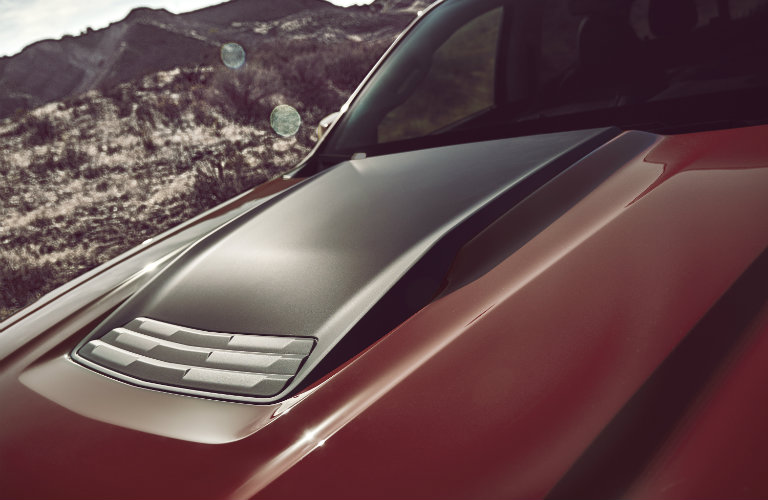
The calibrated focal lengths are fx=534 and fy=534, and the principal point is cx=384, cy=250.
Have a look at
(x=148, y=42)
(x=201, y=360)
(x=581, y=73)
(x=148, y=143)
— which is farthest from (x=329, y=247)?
(x=148, y=42)

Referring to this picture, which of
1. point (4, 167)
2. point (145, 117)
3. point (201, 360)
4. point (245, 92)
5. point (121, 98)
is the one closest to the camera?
point (201, 360)

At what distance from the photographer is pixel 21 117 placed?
35.8 ft

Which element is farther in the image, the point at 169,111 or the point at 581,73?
the point at 169,111

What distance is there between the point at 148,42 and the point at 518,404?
43.7m

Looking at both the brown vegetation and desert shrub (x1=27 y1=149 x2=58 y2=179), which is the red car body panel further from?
desert shrub (x1=27 y1=149 x2=58 y2=179)

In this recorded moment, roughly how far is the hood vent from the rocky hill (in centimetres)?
3227

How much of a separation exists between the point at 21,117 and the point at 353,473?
13030 millimetres

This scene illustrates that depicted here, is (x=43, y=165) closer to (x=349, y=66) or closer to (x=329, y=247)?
(x=349, y=66)

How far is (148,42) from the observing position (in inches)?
1496

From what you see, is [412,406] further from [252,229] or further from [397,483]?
[252,229]

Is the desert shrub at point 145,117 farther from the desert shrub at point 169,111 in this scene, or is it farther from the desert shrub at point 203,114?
the desert shrub at point 203,114

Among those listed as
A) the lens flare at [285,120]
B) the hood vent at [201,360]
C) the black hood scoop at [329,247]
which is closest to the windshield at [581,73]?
the black hood scoop at [329,247]

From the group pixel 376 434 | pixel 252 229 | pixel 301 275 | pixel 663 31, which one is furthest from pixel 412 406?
pixel 663 31

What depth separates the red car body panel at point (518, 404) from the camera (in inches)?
21.6
